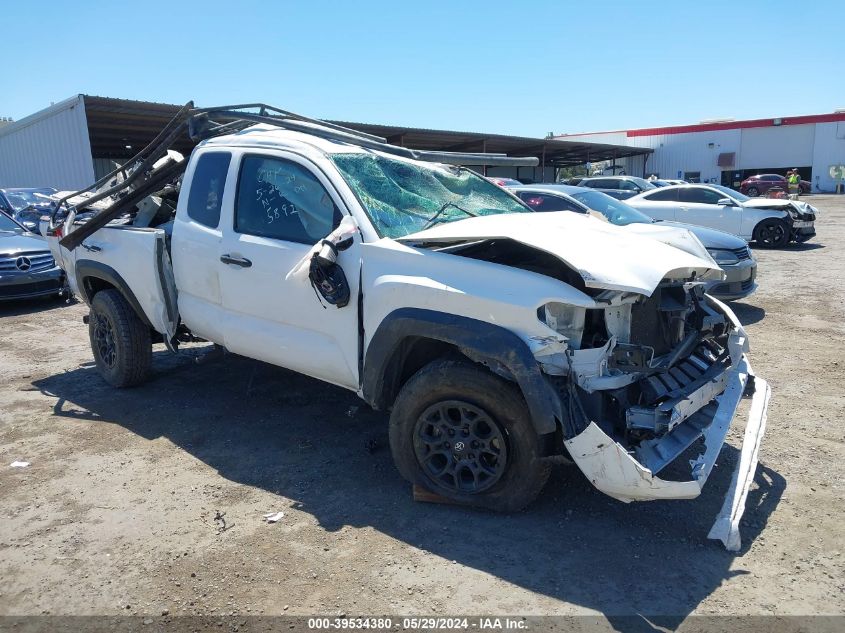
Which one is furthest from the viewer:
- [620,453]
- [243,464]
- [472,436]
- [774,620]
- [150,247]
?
[150,247]

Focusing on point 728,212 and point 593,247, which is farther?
point 728,212

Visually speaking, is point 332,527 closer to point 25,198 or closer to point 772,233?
point 25,198

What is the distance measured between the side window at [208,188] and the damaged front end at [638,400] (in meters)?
2.64

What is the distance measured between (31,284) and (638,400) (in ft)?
29.8

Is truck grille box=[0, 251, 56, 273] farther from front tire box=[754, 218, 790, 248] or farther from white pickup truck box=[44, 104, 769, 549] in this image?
front tire box=[754, 218, 790, 248]

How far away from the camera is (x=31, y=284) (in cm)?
931

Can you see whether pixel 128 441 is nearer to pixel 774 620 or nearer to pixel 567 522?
pixel 567 522

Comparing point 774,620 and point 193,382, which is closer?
point 774,620

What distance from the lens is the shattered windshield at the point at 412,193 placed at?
3.97m

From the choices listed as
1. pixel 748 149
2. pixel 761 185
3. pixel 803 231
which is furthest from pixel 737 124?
pixel 803 231

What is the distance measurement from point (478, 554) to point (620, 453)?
0.88 meters

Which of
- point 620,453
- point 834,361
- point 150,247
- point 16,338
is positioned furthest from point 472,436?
point 16,338

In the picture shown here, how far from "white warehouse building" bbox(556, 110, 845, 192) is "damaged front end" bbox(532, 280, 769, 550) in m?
48.8

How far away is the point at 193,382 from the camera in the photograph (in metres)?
5.90
